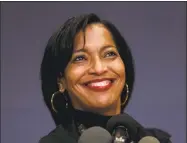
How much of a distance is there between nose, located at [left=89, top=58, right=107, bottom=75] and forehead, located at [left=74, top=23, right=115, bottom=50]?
0.13 feet

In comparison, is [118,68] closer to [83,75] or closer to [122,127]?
[83,75]

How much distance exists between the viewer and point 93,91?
0.93 meters

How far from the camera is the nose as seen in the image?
3.02ft

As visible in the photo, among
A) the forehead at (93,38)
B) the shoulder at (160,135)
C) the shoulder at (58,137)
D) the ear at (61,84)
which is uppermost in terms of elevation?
the forehead at (93,38)

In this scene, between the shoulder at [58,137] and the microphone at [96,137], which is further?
the shoulder at [58,137]

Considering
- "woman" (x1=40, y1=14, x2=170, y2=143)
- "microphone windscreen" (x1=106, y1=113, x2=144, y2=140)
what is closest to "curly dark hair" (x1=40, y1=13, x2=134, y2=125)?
"woman" (x1=40, y1=14, x2=170, y2=143)

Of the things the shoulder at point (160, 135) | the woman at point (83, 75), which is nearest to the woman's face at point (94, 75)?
the woman at point (83, 75)

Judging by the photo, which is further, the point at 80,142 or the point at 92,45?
the point at 92,45

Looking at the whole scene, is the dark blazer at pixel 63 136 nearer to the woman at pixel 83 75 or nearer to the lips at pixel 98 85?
the woman at pixel 83 75

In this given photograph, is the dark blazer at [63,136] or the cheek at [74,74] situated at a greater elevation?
the cheek at [74,74]

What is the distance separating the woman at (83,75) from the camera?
0.93 meters

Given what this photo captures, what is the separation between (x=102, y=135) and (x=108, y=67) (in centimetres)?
24

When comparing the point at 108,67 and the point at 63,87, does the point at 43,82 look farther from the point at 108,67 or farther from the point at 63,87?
the point at 108,67

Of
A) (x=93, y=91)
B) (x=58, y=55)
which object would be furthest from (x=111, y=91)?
(x=58, y=55)
